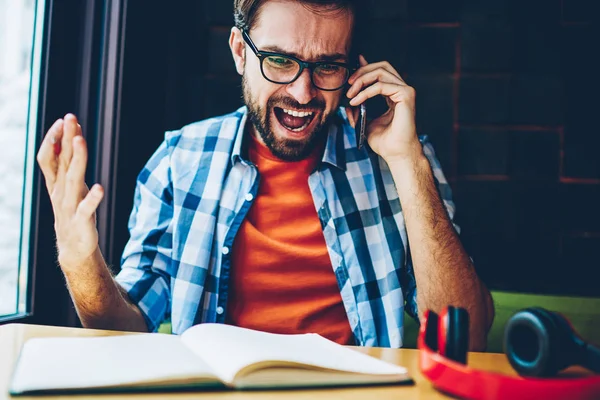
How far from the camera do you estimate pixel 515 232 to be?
218 centimetres

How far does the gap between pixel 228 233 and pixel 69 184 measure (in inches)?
21.5

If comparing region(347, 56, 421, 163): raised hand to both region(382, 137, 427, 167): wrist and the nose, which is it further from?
the nose

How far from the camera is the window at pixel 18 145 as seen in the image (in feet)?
4.91

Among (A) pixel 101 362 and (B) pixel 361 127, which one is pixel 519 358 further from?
(B) pixel 361 127

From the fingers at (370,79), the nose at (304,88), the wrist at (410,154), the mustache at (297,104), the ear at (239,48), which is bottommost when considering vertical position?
the wrist at (410,154)

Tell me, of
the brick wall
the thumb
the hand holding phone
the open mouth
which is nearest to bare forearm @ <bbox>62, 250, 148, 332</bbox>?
the open mouth

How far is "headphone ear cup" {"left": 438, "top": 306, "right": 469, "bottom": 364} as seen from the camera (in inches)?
27.8

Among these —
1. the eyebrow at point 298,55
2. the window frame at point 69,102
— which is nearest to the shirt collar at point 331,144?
the eyebrow at point 298,55

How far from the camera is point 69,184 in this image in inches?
38.2

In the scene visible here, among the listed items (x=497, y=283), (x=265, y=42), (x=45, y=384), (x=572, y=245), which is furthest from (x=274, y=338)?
(x=572, y=245)

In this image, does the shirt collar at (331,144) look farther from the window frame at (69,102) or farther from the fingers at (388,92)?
the window frame at (69,102)

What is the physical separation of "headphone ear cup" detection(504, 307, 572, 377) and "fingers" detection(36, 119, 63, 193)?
2.52 ft

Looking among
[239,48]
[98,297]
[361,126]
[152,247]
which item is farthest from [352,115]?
[98,297]

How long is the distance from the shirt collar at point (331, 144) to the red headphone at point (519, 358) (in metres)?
0.82
